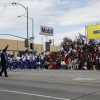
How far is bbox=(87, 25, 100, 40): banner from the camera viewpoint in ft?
94.4

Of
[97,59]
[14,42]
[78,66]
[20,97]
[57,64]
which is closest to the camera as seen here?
[20,97]

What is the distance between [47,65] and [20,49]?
3680 cm

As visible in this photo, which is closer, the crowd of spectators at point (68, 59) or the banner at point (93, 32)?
the crowd of spectators at point (68, 59)

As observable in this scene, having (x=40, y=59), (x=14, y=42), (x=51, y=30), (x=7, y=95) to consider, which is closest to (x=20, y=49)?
(x=14, y=42)

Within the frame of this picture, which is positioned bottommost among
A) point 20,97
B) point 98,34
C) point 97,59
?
point 20,97

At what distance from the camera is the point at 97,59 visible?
2439 cm

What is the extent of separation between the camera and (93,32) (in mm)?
29266

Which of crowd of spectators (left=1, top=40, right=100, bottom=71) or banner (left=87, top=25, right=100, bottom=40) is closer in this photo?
crowd of spectators (left=1, top=40, right=100, bottom=71)

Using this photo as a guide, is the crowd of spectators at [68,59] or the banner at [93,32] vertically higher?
the banner at [93,32]

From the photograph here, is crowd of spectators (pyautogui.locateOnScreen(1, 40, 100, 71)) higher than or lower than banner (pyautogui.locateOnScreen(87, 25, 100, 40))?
lower

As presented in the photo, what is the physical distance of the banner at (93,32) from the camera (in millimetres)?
28766

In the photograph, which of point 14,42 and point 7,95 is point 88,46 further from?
point 14,42

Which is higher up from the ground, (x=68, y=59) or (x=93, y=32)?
(x=93, y=32)

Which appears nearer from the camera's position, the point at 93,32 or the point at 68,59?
the point at 68,59
